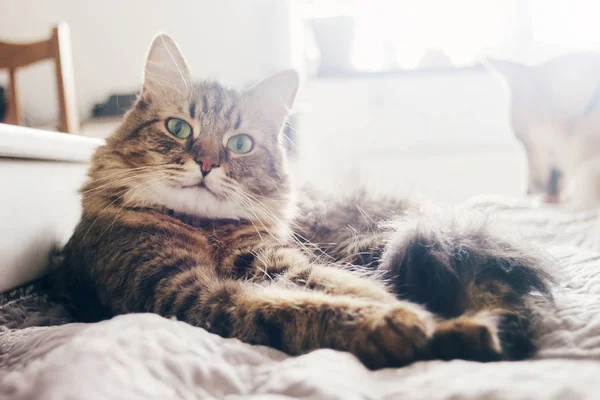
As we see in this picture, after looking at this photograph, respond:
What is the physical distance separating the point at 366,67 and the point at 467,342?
10.6ft

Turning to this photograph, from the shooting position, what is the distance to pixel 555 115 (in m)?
2.48

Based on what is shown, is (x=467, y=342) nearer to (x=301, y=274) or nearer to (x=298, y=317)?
(x=298, y=317)

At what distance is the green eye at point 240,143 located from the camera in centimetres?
107

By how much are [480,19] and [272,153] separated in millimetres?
3026

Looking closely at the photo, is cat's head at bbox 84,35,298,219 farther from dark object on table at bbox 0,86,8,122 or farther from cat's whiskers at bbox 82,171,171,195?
dark object on table at bbox 0,86,8,122

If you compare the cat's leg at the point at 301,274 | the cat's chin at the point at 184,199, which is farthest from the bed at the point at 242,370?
the cat's chin at the point at 184,199

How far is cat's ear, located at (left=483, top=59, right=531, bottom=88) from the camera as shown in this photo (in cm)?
247

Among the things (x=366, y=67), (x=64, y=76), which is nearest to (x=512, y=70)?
(x=366, y=67)

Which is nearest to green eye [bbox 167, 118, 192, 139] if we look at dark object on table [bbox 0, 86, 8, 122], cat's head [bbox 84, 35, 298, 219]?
cat's head [bbox 84, 35, 298, 219]

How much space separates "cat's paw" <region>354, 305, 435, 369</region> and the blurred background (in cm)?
250

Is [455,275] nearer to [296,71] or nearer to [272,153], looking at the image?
[272,153]

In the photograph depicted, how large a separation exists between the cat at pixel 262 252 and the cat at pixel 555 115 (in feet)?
5.48

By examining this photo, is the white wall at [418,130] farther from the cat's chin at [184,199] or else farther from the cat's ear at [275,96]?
the cat's chin at [184,199]

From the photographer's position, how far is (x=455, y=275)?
2.40 ft
